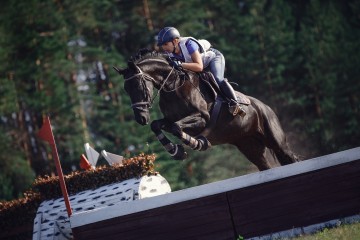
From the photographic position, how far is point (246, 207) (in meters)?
5.57

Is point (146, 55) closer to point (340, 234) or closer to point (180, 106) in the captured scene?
point (180, 106)

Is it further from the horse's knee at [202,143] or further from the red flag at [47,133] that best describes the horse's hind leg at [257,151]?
the red flag at [47,133]

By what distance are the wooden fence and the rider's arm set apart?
1.88m

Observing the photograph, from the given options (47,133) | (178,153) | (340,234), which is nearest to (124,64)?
(47,133)

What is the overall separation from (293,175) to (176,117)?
200 cm

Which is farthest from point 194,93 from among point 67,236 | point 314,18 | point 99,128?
point 314,18

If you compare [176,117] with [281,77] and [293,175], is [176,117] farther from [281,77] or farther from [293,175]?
[281,77]

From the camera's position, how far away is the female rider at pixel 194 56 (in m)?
6.93

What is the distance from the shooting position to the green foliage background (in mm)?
21672

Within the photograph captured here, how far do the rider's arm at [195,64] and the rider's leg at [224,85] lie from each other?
40 cm

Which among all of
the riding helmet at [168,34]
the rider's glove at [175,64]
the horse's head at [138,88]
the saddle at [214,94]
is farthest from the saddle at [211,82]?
the horse's head at [138,88]

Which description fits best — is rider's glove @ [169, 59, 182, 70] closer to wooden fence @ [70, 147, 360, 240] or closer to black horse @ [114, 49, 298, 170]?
black horse @ [114, 49, 298, 170]

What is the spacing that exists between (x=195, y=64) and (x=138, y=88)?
834 mm

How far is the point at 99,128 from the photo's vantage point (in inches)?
923
